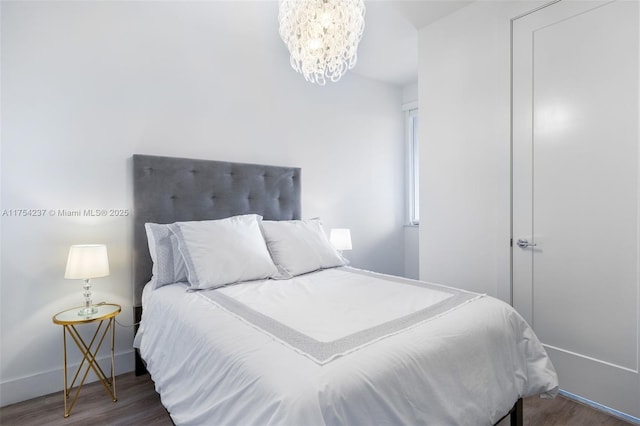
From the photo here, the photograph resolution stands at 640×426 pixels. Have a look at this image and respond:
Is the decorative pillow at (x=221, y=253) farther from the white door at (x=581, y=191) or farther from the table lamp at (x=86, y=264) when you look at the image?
the white door at (x=581, y=191)

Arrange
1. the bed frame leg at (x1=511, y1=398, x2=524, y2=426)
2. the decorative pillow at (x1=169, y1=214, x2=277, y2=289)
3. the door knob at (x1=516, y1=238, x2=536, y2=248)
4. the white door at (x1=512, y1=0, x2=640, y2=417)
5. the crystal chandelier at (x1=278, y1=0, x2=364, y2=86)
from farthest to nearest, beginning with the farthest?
the door knob at (x1=516, y1=238, x2=536, y2=248) → the decorative pillow at (x1=169, y1=214, x2=277, y2=289) → the white door at (x1=512, y1=0, x2=640, y2=417) → the crystal chandelier at (x1=278, y1=0, x2=364, y2=86) → the bed frame leg at (x1=511, y1=398, x2=524, y2=426)

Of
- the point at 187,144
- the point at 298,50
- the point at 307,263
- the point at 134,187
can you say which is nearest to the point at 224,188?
the point at 187,144

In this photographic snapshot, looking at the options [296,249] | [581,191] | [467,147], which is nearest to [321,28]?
[296,249]

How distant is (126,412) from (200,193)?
4.93ft

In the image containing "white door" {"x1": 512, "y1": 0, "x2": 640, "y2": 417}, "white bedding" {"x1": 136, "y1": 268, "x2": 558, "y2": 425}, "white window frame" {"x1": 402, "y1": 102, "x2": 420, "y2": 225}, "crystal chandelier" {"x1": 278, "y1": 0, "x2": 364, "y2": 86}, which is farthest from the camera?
"white window frame" {"x1": 402, "y1": 102, "x2": 420, "y2": 225}

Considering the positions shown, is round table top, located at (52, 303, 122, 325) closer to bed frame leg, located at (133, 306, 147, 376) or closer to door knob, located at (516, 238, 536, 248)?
bed frame leg, located at (133, 306, 147, 376)

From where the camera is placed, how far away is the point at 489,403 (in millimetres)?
1354

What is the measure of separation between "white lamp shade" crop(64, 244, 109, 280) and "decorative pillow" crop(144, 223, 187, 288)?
0.96ft

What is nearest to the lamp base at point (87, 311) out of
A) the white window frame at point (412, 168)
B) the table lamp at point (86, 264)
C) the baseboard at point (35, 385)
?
the table lamp at point (86, 264)

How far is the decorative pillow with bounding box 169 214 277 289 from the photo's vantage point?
199 cm

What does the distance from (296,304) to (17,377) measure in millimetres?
1862

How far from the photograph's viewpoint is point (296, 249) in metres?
2.43

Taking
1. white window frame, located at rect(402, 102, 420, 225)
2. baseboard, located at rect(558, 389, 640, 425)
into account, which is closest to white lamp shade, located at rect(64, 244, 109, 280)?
baseboard, located at rect(558, 389, 640, 425)

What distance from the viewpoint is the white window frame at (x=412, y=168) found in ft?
14.0
